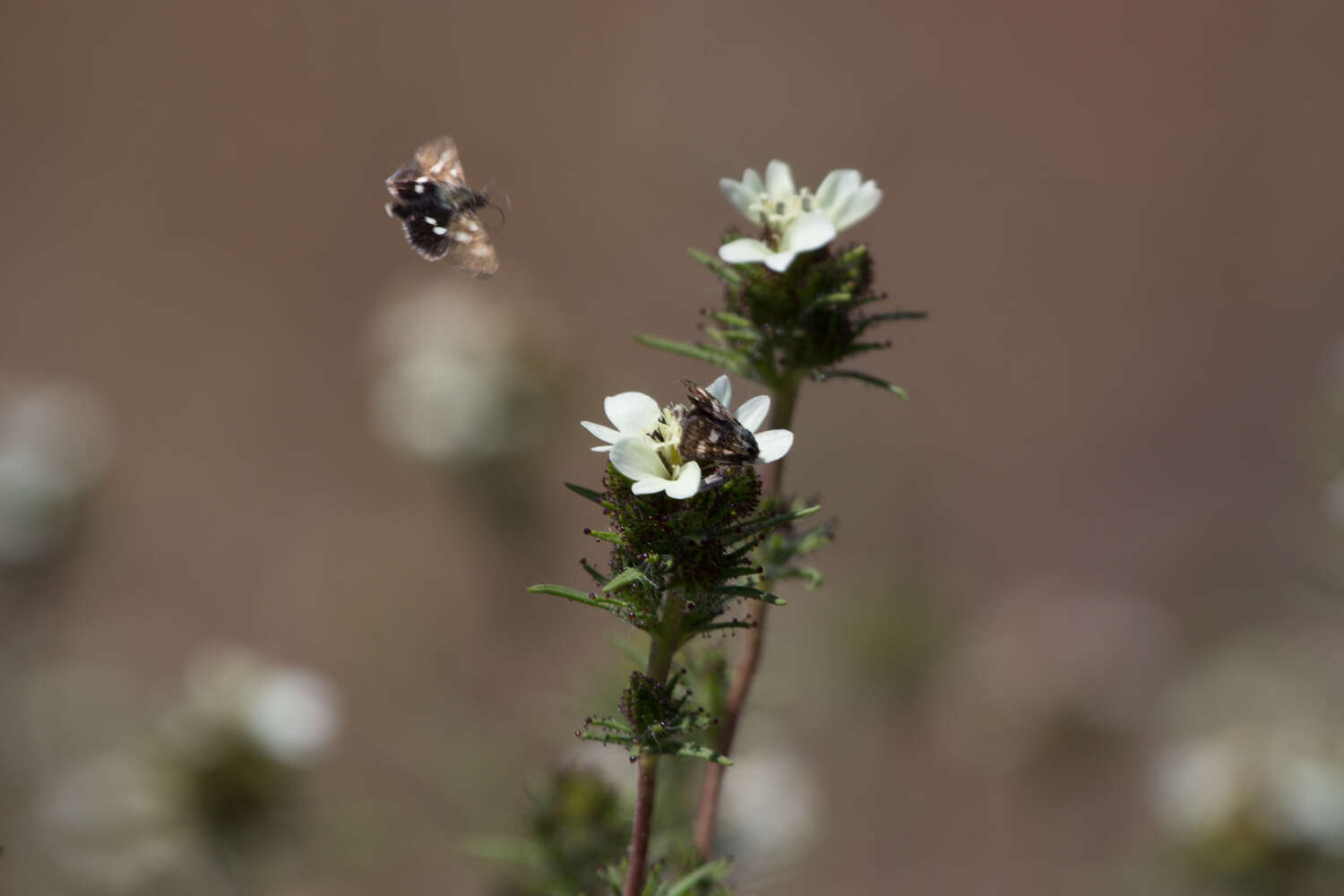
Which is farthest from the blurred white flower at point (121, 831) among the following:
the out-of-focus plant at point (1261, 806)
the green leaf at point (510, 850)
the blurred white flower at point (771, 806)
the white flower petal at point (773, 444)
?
the out-of-focus plant at point (1261, 806)

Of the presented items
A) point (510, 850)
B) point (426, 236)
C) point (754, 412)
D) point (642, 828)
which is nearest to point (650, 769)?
point (642, 828)

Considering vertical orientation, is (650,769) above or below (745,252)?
below

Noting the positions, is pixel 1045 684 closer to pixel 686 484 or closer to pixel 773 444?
pixel 773 444

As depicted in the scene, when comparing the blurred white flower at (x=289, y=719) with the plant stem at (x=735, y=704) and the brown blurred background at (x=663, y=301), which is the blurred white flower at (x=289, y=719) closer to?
the plant stem at (x=735, y=704)

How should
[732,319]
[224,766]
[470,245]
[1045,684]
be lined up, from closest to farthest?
[470,245] < [732,319] < [224,766] < [1045,684]

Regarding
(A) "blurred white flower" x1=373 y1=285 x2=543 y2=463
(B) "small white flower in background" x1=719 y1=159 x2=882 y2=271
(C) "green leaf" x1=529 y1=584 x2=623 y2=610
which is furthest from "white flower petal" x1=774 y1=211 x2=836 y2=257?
(A) "blurred white flower" x1=373 y1=285 x2=543 y2=463

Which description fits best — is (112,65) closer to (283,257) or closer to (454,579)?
(283,257)

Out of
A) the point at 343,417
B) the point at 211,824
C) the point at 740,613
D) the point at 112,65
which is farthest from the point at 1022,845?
the point at 112,65
